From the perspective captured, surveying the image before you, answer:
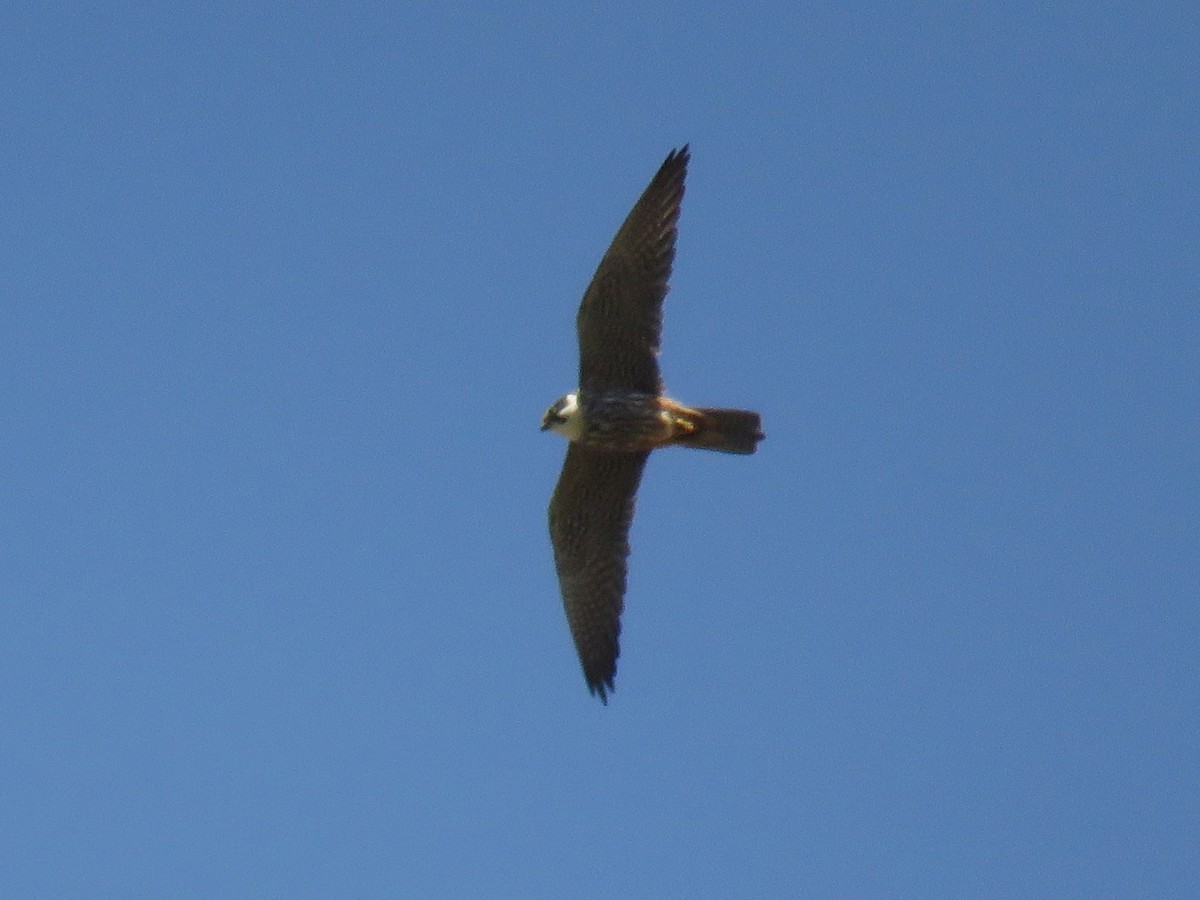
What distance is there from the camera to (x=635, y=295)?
38.5 ft

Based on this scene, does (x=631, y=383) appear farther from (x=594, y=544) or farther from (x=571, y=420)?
(x=594, y=544)

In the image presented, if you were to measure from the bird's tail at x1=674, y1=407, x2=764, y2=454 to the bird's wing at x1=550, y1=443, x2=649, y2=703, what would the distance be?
1.97 ft

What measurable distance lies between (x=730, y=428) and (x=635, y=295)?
949 millimetres

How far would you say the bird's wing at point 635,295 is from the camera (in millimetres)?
11711

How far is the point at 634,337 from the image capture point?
1184 cm

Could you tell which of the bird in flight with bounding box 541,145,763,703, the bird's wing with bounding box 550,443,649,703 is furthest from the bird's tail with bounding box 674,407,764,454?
the bird's wing with bounding box 550,443,649,703

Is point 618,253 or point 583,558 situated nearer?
point 618,253

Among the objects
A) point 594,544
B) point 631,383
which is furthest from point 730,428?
point 594,544

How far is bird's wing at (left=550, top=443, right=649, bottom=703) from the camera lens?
12.5 meters

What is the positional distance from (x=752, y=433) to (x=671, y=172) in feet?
5.22

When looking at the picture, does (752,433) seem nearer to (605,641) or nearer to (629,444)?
(629,444)

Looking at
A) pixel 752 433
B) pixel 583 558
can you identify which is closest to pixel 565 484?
pixel 583 558

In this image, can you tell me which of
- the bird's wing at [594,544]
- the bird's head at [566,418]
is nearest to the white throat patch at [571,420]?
the bird's head at [566,418]

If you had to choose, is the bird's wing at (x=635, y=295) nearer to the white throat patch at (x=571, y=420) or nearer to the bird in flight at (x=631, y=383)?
the bird in flight at (x=631, y=383)
